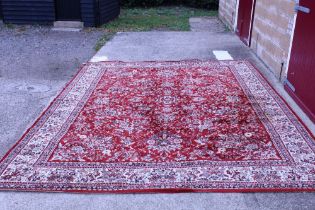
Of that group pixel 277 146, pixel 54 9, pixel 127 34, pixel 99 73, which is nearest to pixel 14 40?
pixel 54 9

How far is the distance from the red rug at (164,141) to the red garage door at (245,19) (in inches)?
114

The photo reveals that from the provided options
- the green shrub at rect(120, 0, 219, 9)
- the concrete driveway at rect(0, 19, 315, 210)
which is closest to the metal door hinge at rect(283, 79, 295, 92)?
the concrete driveway at rect(0, 19, 315, 210)

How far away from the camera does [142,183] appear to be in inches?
137

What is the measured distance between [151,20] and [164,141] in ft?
33.9

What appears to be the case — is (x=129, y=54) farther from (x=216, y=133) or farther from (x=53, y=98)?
(x=216, y=133)

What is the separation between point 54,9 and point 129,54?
4715mm

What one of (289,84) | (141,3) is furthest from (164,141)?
(141,3)

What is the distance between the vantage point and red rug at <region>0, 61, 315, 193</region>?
3523mm

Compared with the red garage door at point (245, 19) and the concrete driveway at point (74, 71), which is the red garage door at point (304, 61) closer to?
the concrete driveway at point (74, 71)

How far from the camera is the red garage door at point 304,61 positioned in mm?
4895

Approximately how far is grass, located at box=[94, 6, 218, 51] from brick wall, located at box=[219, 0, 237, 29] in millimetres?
1366

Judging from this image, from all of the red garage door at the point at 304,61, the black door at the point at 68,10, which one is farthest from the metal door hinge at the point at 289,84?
the black door at the point at 68,10

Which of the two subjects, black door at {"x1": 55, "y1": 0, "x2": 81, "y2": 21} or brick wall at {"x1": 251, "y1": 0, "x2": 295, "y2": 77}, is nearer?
brick wall at {"x1": 251, "y1": 0, "x2": 295, "y2": 77}

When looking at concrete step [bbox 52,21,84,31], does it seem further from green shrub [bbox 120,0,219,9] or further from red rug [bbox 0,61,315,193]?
green shrub [bbox 120,0,219,9]
